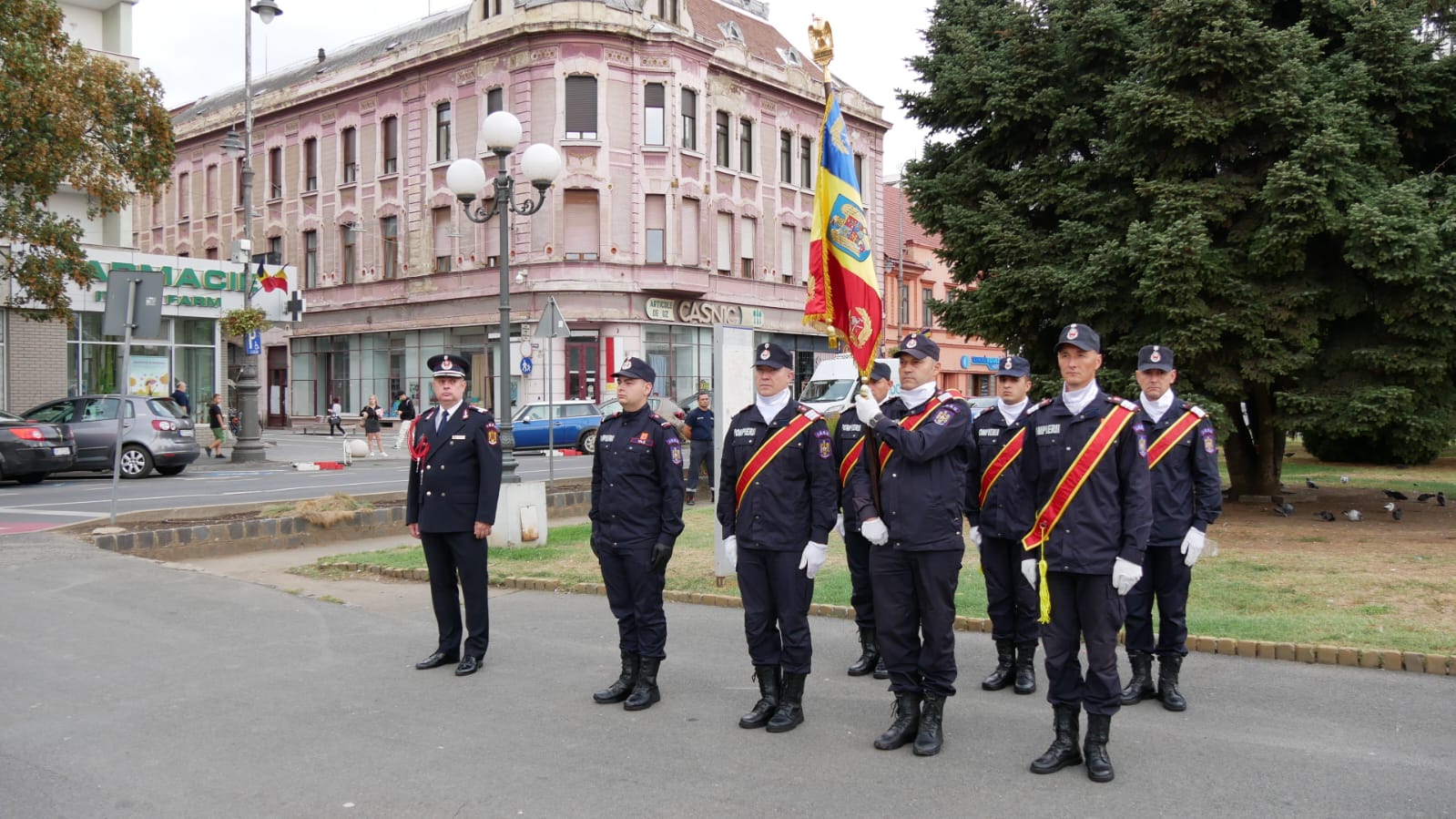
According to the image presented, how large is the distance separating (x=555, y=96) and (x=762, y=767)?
116 feet

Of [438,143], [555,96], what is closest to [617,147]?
[555,96]

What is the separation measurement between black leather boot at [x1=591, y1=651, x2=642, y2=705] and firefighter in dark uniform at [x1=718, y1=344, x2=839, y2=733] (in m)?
0.78

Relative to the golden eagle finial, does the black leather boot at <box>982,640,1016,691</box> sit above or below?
below

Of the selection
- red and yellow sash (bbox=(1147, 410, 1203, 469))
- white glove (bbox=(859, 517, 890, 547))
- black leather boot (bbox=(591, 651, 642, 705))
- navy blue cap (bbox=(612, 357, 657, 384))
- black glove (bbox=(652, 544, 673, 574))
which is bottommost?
black leather boot (bbox=(591, 651, 642, 705))

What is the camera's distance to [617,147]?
38688 millimetres

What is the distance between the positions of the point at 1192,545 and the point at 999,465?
1208mm

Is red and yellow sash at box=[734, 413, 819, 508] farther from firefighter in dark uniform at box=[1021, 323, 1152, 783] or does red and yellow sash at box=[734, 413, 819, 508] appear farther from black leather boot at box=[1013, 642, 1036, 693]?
black leather boot at box=[1013, 642, 1036, 693]

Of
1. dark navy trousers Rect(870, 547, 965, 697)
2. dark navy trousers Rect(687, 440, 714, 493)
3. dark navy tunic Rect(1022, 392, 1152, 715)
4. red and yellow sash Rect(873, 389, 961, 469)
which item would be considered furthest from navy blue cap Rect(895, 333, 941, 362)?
dark navy trousers Rect(687, 440, 714, 493)

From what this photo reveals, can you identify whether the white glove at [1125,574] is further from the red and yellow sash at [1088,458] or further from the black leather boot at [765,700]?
the black leather boot at [765,700]

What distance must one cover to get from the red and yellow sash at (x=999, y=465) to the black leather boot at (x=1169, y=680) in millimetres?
1374

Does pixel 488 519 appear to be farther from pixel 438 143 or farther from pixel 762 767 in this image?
pixel 438 143

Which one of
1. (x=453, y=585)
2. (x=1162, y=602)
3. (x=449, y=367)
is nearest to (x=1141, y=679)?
(x=1162, y=602)

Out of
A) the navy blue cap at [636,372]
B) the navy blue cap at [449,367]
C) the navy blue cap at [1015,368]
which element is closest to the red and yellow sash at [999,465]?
the navy blue cap at [1015,368]

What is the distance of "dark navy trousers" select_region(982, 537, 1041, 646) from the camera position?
6.82m
